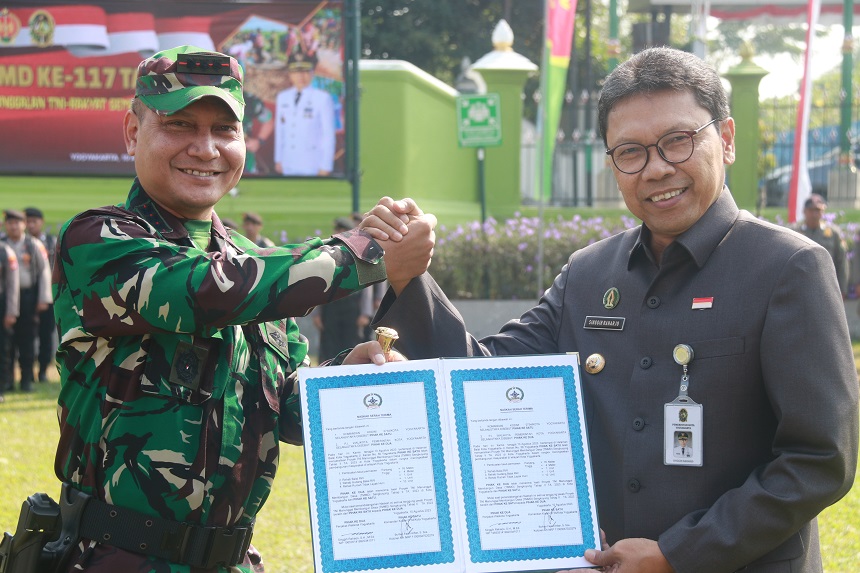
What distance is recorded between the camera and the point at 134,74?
570 inches

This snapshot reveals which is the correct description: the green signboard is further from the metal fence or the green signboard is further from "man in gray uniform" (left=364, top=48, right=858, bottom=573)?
"man in gray uniform" (left=364, top=48, right=858, bottom=573)

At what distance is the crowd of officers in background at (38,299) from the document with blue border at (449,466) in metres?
8.80

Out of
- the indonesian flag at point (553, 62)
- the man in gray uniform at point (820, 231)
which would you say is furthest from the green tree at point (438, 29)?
the man in gray uniform at point (820, 231)

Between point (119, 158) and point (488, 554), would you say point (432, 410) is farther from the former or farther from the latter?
point (119, 158)

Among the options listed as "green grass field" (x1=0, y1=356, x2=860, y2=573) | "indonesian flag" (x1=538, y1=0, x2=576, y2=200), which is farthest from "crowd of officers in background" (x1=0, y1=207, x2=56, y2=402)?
"indonesian flag" (x1=538, y1=0, x2=576, y2=200)

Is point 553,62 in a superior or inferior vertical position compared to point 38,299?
superior

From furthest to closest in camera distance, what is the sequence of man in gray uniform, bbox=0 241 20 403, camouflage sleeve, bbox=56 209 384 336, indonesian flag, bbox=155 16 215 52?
indonesian flag, bbox=155 16 215 52
man in gray uniform, bbox=0 241 20 403
camouflage sleeve, bbox=56 209 384 336

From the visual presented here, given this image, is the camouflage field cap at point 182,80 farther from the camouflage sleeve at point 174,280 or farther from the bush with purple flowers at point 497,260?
the bush with purple flowers at point 497,260

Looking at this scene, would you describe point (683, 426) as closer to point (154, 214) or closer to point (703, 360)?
point (703, 360)

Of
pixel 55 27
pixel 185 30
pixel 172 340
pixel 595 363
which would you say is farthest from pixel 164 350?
pixel 55 27

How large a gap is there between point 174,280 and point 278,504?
510 cm

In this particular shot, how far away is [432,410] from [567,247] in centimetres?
1134

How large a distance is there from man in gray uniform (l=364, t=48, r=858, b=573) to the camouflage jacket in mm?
396

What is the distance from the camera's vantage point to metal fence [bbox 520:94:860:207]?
675 inches
